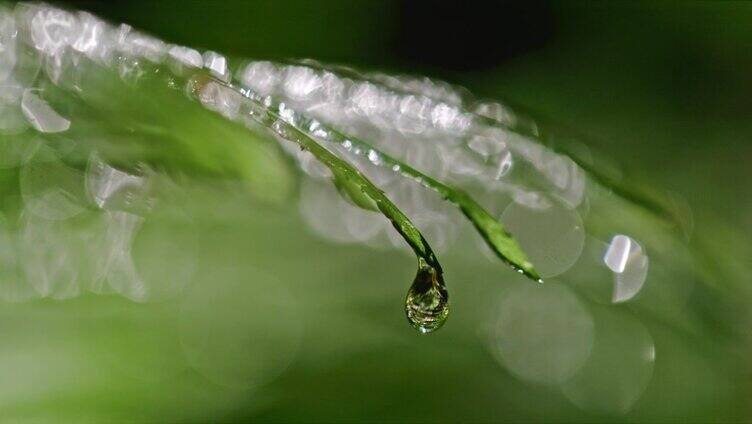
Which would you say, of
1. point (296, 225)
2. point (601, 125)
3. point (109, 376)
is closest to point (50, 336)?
point (109, 376)

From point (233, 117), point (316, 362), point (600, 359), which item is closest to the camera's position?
point (233, 117)

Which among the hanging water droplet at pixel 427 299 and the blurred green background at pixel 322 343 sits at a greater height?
the hanging water droplet at pixel 427 299

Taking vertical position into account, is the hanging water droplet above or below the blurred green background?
above

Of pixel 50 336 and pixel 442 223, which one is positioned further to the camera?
pixel 442 223

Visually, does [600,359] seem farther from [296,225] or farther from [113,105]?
[113,105]

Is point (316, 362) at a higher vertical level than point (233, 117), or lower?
lower

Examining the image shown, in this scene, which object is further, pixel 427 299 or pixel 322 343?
pixel 322 343

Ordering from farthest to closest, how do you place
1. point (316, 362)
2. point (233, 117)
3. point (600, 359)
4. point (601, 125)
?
point (601, 125)
point (600, 359)
point (316, 362)
point (233, 117)
